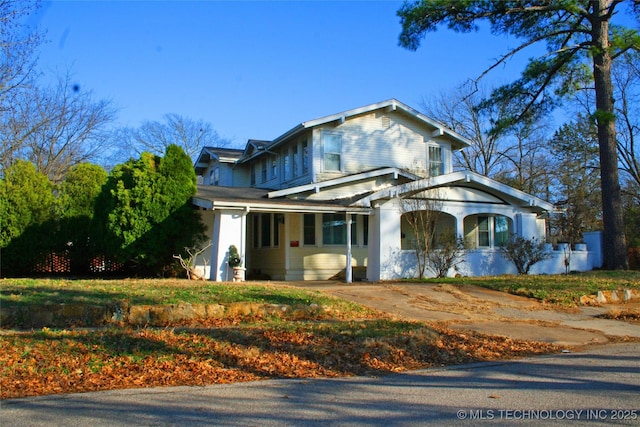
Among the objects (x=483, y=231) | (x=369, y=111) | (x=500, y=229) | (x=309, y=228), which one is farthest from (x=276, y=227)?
(x=500, y=229)

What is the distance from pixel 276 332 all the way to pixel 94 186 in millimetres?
14824

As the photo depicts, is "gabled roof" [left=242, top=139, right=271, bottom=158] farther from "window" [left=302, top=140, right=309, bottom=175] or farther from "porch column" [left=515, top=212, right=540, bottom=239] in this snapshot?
"porch column" [left=515, top=212, right=540, bottom=239]

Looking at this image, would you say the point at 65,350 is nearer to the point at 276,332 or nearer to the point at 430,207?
the point at 276,332

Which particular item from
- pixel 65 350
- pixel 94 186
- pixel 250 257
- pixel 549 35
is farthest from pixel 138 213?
pixel 549 35

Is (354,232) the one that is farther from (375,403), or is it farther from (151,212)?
(375,403)

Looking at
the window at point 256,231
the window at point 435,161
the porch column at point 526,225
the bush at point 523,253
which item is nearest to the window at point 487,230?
the porch column at point 526,225

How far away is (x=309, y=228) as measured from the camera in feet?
68.4

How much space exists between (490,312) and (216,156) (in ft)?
61.8

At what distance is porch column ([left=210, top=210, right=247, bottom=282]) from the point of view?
1728 cm

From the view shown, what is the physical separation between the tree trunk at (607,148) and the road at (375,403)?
1575 centimetres

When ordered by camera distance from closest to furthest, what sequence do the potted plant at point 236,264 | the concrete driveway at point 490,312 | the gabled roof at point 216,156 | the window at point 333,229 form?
the concrete driveway at point 490,312, the potted plant at point 236,264, the window at point 333,229, the gabled roof at point 216,156

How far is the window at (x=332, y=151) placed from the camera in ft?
71.4

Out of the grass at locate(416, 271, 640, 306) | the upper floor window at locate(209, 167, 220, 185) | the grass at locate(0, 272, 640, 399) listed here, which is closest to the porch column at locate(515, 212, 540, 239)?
the grass at locate(416, 271, 640, 306)

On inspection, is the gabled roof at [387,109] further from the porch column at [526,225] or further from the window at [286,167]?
the porch column at [526,225]
